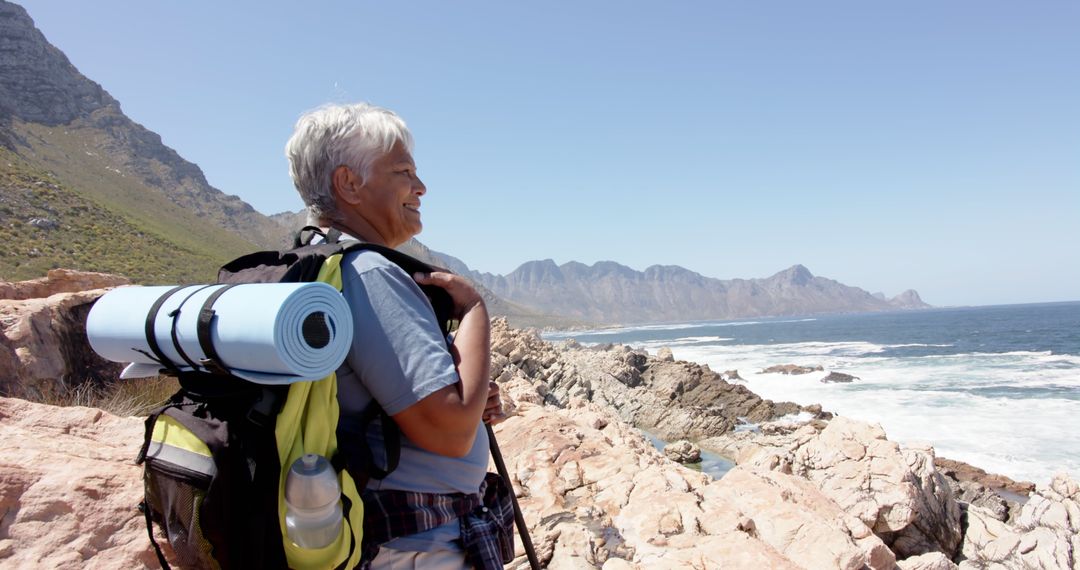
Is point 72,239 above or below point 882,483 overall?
above

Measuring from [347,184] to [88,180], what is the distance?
63.8m

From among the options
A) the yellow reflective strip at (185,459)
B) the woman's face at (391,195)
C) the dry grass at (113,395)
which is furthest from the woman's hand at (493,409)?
the dry grass at (113,395)

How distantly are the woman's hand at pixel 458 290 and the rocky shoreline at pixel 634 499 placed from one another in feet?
5.40

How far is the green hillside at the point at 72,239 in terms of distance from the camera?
2623cm

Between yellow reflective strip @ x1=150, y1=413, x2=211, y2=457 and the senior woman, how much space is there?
0.33 m

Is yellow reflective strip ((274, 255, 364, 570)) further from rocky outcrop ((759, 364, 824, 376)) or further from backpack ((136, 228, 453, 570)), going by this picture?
rocky outcrop ((759, 364, 824, 376))

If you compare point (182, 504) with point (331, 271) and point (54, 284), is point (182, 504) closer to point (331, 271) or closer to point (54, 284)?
point (331, 271)

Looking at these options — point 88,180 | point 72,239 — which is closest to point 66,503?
point 72,239

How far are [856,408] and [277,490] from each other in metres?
28.2

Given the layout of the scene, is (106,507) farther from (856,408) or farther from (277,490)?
(856,408)

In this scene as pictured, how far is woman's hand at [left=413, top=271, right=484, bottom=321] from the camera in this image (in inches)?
66.2

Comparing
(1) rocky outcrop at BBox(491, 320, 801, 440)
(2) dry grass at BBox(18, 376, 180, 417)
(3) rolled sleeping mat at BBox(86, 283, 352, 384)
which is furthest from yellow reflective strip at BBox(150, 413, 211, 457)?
(1) rocky outcrop at BBox(491, 320, 801, 440)

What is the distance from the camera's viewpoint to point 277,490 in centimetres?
133

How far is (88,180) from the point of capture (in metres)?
52.0
